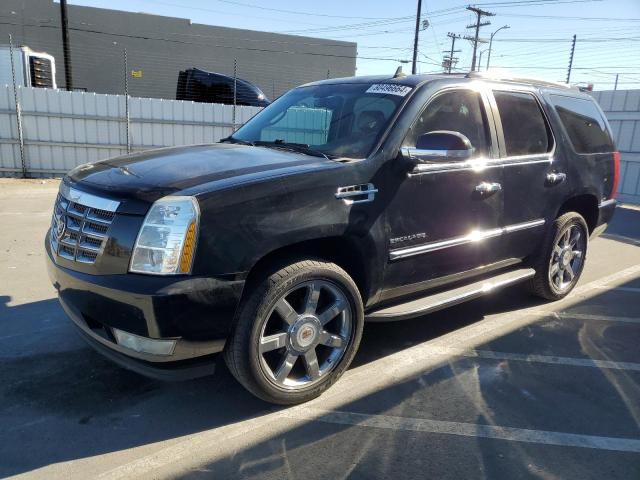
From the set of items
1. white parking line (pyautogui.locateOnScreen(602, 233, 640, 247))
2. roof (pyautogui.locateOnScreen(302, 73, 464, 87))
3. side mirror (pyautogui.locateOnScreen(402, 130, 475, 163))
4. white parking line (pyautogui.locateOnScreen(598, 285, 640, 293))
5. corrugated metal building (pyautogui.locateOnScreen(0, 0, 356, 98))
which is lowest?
white parking line (pyautogui.locateOnScreen(602, 233, 640, 247))

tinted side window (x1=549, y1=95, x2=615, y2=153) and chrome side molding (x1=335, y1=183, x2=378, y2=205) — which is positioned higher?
tinted side window (x1=549, y1=95, x2=615, y2=153)

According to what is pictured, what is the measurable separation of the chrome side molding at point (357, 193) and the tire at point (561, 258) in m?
2.27

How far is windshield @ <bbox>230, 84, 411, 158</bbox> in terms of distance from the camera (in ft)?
11.1

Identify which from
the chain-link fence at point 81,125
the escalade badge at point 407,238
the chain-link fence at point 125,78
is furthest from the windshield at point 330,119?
the chain-link fence at point 81,125

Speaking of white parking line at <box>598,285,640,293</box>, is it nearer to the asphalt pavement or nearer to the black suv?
the asphalt pavement

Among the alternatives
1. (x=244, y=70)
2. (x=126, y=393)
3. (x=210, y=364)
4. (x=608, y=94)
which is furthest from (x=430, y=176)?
(x=244, y=70)

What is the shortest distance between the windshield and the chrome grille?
4.57 feet

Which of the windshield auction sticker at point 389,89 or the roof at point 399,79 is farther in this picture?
the roof at point 399,79

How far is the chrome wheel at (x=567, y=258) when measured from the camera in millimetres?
4852

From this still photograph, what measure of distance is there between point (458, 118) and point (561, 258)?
6.63 ft

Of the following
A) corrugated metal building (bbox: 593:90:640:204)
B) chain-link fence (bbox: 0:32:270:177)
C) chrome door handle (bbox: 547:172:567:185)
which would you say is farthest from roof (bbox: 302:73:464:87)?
corrugated metal building (bbox: 593:90:640:204)

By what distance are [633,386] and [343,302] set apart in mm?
2041

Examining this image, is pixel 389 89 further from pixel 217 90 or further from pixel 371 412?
pixel 217 90

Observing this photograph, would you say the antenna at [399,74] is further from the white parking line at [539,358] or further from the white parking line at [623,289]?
the white parking line at [623,289]
